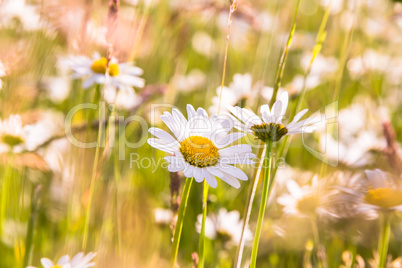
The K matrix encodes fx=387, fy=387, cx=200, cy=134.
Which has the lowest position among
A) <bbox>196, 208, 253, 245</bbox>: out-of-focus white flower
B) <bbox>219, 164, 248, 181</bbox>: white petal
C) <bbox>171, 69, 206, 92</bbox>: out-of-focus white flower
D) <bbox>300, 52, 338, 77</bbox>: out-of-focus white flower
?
<bbox>196, 208, 253, 245</bbox>: out-of-focus white flower

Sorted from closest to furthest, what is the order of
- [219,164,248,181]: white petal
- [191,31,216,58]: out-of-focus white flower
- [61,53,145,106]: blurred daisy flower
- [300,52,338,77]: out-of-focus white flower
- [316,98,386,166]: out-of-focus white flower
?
[219,164,248,181]: white petal < [61,53,145,106]: blurred daisy flower < [316,98,386,166]: out-of-focus white flower < [300,52,338,77]: out-of-focus white flower < [191,31,216,58]: out-of-focus white flower

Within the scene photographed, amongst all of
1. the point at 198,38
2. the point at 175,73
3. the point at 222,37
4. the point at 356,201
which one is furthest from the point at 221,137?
the point at 198,38

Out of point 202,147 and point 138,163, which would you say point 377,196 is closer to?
point 202,147

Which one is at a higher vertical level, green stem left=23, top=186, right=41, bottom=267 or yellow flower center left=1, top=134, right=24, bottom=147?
yellow flower center left=1, top=134, right=24, bottom=147

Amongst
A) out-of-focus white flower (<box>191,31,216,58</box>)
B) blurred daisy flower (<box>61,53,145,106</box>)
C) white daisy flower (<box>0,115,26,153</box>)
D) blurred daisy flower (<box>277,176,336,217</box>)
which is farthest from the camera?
out-of-focus white flower (<box>191,31,216,58</box>)

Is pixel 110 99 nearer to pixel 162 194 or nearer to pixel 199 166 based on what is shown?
pixel 162 194

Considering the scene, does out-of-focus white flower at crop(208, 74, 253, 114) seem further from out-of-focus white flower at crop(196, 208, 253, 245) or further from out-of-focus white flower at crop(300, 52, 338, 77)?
out-of-focus white flower at crop(300, 52, 338, 77)

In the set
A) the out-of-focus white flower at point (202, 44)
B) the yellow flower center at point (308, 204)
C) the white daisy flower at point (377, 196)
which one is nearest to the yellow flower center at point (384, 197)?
the white daisy flower at point (377, 196)

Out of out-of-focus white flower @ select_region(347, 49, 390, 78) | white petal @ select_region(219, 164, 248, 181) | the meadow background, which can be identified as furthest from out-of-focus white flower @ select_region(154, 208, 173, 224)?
out-of-focus white flower @ select_region(347, 49, 390, 78)

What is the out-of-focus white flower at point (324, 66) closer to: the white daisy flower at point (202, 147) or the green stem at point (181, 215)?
the white daisy flower at point (202, 147)
